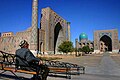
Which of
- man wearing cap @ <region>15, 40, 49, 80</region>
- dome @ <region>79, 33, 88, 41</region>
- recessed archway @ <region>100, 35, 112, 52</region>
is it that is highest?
dome @ <region>79, 33, 88, 41</region>

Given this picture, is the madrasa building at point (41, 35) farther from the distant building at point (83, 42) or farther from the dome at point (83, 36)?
the dome at point (83, 36)

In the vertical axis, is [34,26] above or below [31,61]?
above

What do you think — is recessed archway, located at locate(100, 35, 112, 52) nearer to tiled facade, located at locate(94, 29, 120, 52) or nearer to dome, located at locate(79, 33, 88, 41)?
tiled facade, located at locate(94, 29, 120, 52)

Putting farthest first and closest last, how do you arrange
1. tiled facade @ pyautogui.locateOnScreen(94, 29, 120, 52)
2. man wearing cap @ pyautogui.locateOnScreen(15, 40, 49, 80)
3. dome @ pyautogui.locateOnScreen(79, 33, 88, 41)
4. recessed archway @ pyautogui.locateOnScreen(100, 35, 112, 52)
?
dome @ pyautogui.locateOnScreen(79, 33, 88, 41) → recessed archway @ pyautogui.locateOnScreen(100, 35, 112, 52) → tiled facade @ pyautogui.locateOnScreen(94, 29, 120, 52) → man wearing cap @ pyautogui.locateOnScreen(15, 40, 49, 80)

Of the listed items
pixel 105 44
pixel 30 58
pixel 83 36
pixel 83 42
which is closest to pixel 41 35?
pixel 30 58

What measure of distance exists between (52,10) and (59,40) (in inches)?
522

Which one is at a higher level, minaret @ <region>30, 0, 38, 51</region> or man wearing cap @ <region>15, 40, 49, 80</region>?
minaret @ <region>30, 0, 38, 51</region>

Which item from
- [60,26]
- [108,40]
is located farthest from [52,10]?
[108,40]

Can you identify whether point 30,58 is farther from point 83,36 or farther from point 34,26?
point 83,36

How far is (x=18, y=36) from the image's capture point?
58.1 m

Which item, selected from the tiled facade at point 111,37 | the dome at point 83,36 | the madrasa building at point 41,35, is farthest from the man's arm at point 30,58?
the dome at point 83,36

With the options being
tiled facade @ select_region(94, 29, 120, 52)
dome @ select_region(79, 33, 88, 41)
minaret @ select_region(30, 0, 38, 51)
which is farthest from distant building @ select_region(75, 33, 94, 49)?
minaret @ select_region(30, 0, 38, 51)

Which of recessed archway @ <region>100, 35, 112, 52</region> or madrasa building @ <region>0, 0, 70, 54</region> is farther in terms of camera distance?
recessed archway @ <region>100, 35, 112, 52</region>

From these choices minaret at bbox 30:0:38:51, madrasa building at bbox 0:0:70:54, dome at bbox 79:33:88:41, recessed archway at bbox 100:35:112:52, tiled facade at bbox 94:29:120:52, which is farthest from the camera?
dome at bbox 79:33:88:41
